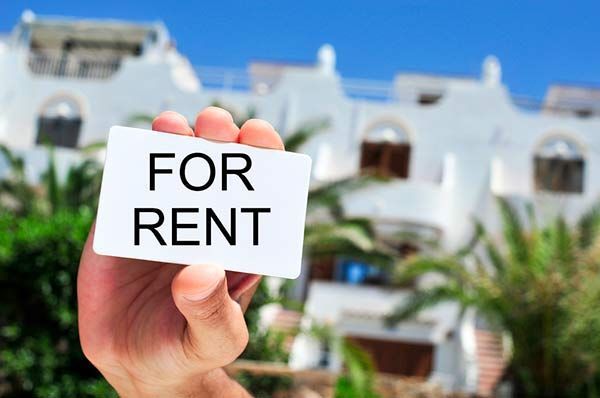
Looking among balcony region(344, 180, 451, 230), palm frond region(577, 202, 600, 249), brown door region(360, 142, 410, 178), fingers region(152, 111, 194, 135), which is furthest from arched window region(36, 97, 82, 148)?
fingers region(152, 111, 194, 135)

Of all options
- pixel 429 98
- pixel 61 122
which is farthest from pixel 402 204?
pixel 61 122

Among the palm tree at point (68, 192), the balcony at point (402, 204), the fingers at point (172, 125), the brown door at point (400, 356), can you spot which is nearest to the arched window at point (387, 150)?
the balcony at point (402, 204)

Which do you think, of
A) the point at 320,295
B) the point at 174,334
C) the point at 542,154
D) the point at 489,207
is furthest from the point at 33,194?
the point at 174,334

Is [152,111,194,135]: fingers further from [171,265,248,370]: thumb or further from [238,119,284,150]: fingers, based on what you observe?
[171,265,248,370]: thumb

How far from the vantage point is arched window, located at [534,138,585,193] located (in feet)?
68.6

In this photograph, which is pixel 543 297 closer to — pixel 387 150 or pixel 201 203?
pixel 387 150

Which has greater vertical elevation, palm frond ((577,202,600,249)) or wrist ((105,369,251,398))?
palm frond ((577,202,600,249))

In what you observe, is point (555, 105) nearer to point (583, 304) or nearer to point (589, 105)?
point (589, 105)

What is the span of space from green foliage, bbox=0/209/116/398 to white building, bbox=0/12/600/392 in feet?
27.2

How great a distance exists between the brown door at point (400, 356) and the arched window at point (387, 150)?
4864 mm

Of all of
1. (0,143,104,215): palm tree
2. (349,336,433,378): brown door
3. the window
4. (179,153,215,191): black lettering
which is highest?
the window

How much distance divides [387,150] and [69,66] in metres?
9.38

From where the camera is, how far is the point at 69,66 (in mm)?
23828

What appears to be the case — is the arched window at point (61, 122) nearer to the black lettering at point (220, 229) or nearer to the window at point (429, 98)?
the window at point (429, 98)
